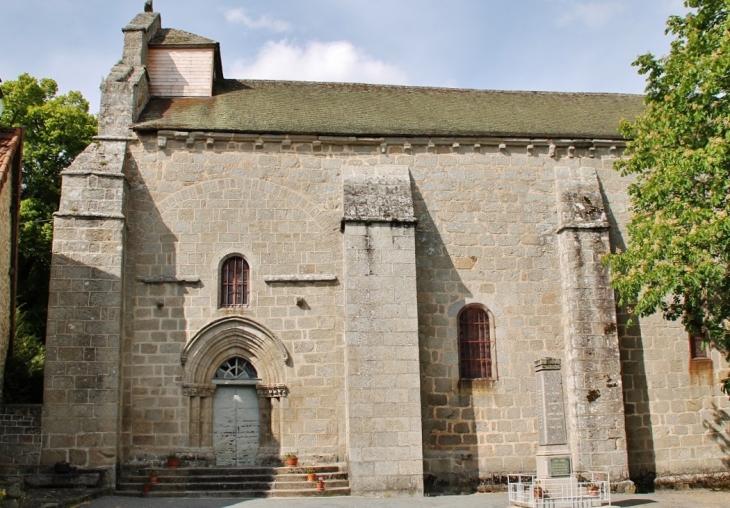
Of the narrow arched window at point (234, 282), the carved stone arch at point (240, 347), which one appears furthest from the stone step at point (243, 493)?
the narrow arched window at point (234, 282)

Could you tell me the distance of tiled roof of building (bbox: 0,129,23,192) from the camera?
16575mm

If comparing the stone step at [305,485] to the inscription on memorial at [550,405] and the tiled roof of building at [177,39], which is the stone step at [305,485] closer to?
the inscription on memorial at [550,405]

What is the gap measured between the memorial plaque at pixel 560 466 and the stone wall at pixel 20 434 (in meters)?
9.88

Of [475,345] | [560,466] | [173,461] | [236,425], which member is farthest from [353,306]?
[560,466]

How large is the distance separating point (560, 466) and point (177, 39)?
1458cm

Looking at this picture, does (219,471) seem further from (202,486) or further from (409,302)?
(409,302)

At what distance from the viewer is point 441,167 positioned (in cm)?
1802

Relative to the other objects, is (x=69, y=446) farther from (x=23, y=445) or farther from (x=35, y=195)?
(x=35, y=195)

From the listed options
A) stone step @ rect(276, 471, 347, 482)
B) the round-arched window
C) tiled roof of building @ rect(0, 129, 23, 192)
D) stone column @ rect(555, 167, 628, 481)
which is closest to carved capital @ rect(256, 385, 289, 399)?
the round-arched window

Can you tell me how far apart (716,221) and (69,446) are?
12607 mm

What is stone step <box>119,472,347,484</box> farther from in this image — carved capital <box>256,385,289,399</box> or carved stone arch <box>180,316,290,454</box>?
carved capital <box>256,385,289,399</box>

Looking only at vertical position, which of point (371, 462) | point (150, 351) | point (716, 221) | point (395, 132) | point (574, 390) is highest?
point (395, 132)

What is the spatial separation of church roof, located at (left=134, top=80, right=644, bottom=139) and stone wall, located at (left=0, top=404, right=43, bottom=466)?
6.56 m

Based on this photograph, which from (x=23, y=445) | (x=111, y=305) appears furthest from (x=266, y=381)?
(x=23, y=445)
